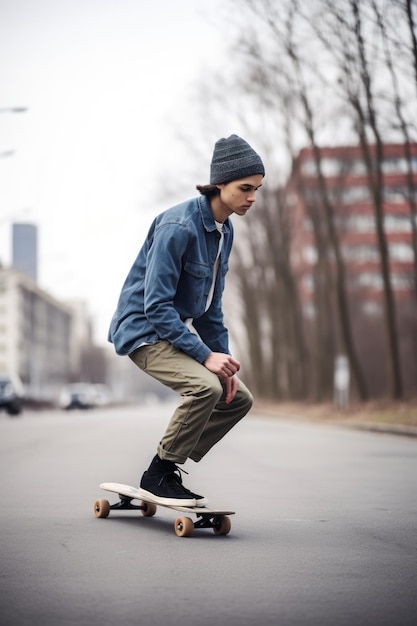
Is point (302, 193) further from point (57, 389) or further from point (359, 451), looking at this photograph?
point (57, 389)

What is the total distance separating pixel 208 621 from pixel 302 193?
106 ft

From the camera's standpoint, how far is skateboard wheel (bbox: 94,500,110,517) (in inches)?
260

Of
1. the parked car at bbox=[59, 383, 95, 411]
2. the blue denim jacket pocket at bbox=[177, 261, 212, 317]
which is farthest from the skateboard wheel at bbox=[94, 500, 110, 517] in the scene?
the parked car at bbox=[59, 383, 95, 411]

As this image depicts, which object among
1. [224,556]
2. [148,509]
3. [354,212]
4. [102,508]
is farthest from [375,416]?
[354,212]

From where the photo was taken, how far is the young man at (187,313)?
5852 mm

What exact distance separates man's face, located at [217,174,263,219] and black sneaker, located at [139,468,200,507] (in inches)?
60.2

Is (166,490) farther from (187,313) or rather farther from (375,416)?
(375,416)

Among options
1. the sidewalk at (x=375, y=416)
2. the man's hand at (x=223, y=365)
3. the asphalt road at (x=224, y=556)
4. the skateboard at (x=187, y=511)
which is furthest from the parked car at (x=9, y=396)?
the man's hand at (x=223, y=365)

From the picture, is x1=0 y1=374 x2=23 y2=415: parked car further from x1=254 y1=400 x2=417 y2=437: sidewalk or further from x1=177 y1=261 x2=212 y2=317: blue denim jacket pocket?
x1=177 y1=261 x2=212 y2=317: blue denim jacket pocket

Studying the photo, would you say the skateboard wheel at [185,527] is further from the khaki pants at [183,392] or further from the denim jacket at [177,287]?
the denim jacket at [177,287]

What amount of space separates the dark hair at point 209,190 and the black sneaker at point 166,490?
5.14 feet

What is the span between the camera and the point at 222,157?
598cm

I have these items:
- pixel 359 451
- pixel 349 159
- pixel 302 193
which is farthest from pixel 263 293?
pixel 359 451

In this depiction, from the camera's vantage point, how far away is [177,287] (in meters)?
6.09
